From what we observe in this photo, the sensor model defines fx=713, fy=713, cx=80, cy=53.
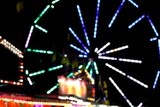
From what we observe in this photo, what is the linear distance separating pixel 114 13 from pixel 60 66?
9.56ft

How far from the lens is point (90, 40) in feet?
82.2

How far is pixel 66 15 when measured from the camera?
83.4 ft

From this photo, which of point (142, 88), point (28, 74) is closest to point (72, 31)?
point (28, 74)

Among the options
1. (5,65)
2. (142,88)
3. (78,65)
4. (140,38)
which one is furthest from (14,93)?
(142,88)

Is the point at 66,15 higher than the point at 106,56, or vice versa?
the point at 66,15

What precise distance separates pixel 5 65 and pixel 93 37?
366 cm

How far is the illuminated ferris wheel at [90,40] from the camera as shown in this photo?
24.9 metres

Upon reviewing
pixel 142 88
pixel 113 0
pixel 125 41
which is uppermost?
pixel 113 0

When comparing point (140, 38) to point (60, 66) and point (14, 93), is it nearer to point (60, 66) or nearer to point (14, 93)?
point (60, 66)

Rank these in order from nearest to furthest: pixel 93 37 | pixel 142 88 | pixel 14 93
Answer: pixel 14 93
pixel 93 37
pixel 142 88

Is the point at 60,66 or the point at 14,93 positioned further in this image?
the point at 60,66

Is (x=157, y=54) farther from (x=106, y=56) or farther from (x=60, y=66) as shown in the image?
(x=60, y=66)

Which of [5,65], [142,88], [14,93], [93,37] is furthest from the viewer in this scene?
[142,88]

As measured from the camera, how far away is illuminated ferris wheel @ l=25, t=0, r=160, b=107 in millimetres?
24859
